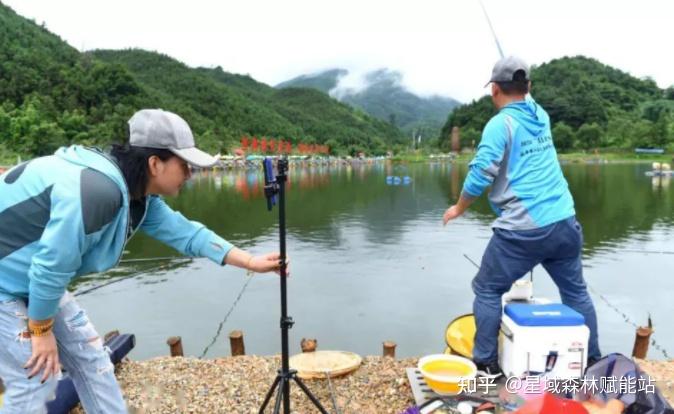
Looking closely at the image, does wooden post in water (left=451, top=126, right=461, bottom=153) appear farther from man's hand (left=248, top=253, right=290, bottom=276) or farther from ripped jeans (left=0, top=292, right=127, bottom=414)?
ripped jeans (left=0, top=292, right=127, bottom=414)

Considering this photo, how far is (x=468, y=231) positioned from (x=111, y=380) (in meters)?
12.4

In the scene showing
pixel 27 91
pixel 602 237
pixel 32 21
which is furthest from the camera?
pixel 32 21

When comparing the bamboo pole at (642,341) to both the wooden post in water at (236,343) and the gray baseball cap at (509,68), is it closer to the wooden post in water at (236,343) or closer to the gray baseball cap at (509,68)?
the gray baseball cap at (509,68)

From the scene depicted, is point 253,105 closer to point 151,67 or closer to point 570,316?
point 151,67

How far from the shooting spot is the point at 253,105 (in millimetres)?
113500

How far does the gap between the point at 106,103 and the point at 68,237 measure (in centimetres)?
6749

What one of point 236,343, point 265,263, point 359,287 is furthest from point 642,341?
point 359,287

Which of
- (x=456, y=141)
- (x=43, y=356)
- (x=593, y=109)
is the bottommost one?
(x=43, y=356)

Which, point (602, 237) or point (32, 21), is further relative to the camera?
point (32, 21)

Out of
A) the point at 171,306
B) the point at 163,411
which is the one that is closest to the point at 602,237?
the point at 171,306

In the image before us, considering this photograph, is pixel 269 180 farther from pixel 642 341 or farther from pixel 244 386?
pixel 642 341

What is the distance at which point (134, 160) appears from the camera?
1800 mm

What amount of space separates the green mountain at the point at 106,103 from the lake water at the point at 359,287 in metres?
2.84

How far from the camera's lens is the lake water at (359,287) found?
20.4 feet
